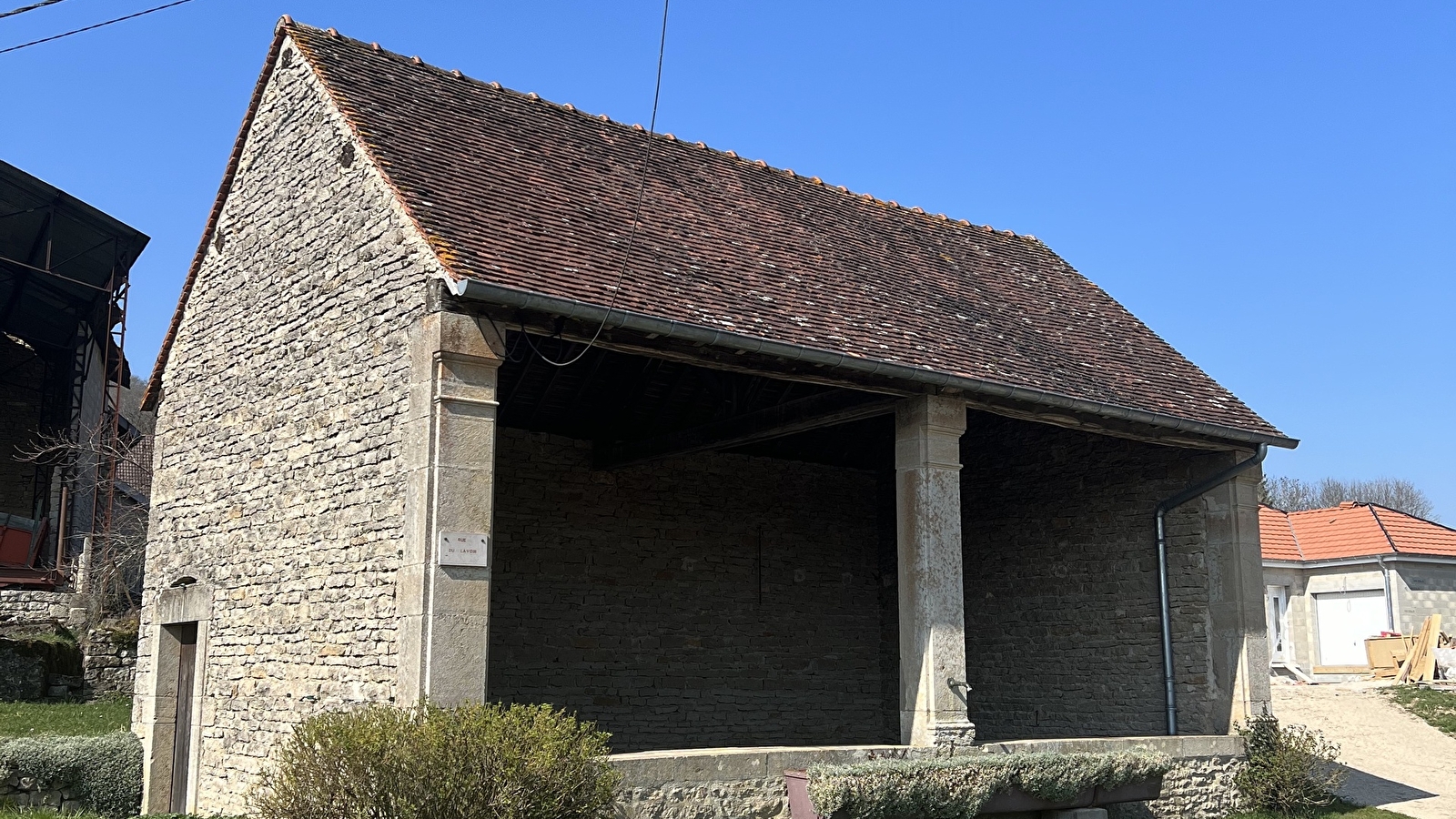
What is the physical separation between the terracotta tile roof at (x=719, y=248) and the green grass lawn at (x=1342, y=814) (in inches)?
128

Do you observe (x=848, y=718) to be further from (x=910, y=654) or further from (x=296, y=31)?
(x=296, y=31)

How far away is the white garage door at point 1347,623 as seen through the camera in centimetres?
2128

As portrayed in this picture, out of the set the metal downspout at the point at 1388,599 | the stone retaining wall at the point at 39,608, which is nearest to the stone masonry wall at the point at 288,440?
the stone retaining wall at the point at 39,608

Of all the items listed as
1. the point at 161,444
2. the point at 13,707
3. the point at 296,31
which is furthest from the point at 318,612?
the point at 13,707

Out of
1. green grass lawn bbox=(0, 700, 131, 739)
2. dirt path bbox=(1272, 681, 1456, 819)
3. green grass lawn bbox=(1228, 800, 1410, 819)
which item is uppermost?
green grass lawn bbox=(0, 700, 131, 739)

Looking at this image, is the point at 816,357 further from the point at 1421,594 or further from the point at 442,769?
the point at 1421,594

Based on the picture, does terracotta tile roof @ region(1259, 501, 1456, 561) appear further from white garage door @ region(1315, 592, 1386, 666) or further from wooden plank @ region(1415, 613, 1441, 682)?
wooden plank @ region(1415, 613, 1441, 682)

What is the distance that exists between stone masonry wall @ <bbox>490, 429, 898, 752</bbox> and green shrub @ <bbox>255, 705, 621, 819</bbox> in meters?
4.73

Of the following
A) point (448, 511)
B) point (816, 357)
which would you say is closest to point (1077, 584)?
point (816, 357)

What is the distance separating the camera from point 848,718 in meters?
13.9

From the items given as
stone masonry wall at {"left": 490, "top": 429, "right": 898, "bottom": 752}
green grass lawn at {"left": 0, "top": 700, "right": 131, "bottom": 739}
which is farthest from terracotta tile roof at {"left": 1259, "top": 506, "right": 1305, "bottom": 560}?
green grass lawn at {"left": 0, "top": 700, "right": 131, "bottom": 739}

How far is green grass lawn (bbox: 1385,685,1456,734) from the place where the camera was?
14656mm

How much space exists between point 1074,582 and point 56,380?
56.4 feet

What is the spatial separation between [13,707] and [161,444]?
3.86 m
